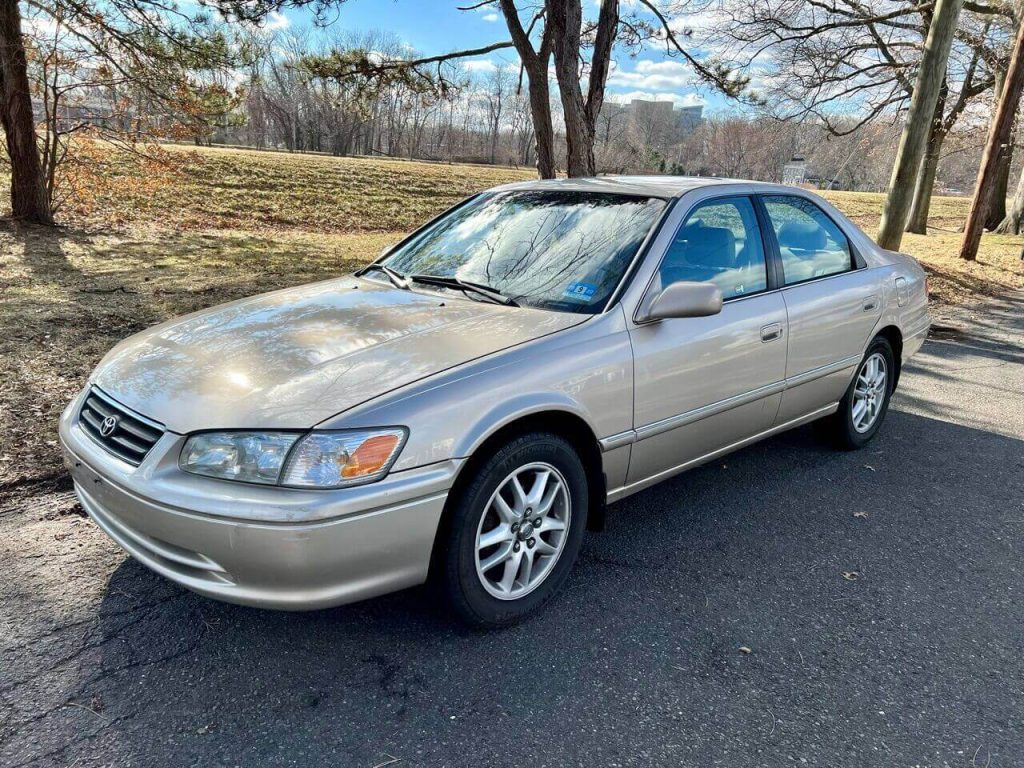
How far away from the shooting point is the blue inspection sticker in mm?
3008

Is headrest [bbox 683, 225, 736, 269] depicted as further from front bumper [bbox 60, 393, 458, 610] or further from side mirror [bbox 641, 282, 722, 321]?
front bumper [bbox 60, 393, 458, 610]

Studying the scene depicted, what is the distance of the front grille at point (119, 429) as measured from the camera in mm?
2361

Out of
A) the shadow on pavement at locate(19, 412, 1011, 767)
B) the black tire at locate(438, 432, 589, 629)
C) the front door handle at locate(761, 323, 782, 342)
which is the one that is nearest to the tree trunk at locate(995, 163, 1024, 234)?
the shadow on pavement at locate(19, 412, 1011, 767)

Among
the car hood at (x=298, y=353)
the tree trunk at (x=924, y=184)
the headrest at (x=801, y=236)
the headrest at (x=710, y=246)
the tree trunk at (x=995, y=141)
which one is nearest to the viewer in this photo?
the car hood at (x=298, y=353)

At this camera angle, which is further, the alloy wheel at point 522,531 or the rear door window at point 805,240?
the rear door window at point 805,240

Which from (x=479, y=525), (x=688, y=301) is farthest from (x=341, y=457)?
(x=688, y=301)

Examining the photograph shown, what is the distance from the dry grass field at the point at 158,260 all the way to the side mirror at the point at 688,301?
322 cm

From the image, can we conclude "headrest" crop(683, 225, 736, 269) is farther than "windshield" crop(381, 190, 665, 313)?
Yes

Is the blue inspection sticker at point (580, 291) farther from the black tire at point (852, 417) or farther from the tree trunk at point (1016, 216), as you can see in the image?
the tree trunk at point (1016, 216)

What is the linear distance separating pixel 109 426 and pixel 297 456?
848mm

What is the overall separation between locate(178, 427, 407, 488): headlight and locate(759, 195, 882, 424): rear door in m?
2.43

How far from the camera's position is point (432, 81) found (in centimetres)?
1184

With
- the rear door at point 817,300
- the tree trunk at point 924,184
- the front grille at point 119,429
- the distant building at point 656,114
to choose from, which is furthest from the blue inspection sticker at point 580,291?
the distant building at point 656,114

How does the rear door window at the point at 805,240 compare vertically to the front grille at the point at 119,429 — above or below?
above
